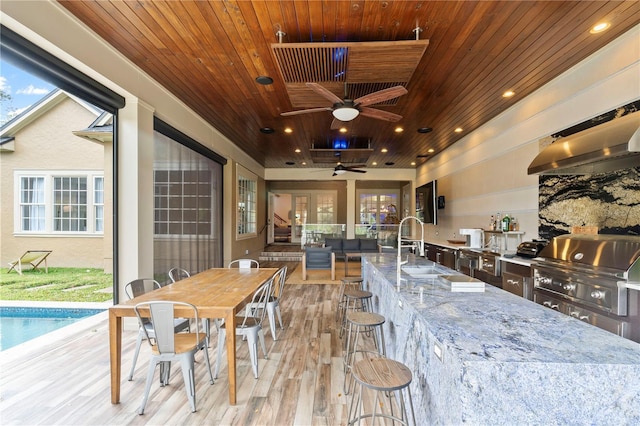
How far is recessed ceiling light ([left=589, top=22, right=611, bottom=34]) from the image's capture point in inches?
105

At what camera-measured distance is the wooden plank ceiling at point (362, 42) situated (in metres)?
2.48

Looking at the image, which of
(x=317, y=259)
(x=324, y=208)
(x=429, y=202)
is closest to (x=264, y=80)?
(x=317, y=259)

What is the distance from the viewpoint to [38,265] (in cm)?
539

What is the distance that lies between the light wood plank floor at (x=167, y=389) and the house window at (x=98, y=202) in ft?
10.5

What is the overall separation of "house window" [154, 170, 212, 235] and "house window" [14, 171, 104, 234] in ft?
6.90

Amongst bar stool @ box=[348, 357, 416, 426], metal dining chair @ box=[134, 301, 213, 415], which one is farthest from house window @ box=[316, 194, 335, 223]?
bar stool @ box=[348, 357, 416, 426]

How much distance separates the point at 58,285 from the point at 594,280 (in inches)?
308

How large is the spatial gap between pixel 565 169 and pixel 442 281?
223 centimetres

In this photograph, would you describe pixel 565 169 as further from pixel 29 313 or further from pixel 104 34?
pixel 29 313

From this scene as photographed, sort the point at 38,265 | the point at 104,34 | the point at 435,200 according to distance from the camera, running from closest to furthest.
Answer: the point at 104,34, the point at 38,265, the point at 435,200

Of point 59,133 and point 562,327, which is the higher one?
point 59,133

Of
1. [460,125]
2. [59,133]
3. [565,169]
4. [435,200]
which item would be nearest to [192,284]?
[565,169]

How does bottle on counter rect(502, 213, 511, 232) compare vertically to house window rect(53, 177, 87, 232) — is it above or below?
below

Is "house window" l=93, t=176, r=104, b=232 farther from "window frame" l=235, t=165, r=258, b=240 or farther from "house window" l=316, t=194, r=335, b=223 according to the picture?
"house window" l=316, t=194, r=335, b=223
